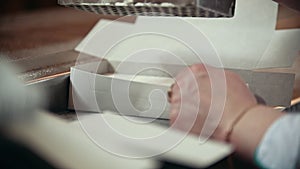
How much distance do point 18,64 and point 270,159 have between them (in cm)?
33

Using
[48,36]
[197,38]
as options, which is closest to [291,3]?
[197,38]

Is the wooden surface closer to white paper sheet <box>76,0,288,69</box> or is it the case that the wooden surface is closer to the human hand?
white paper sheet <box>76,0,288,69</box>

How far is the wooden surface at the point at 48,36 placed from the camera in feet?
1.78

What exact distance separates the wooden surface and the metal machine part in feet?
0.30

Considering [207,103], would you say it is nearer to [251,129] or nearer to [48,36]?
[251,129]

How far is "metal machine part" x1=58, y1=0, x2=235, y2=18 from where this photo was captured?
457 mm

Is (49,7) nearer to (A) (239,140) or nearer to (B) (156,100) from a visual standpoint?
(B) (156,100)

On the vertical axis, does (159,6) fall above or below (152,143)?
above

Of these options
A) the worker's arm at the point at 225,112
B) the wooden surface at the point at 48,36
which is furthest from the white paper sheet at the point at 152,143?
the wooden surface at the point at 48,36

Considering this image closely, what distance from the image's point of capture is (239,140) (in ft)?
1.26

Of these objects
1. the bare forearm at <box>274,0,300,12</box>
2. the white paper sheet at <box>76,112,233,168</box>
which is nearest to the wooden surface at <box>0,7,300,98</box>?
the bare forearm at <box>274,0,300,12</box>

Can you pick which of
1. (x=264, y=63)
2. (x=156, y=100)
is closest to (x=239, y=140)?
(x=156, y=100)

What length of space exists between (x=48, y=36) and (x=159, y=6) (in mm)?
264

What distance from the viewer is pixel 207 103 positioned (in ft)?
1.36
